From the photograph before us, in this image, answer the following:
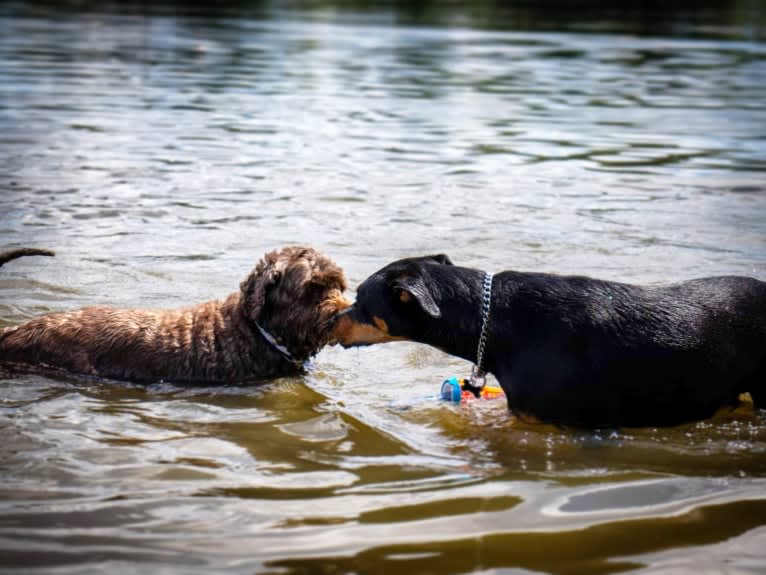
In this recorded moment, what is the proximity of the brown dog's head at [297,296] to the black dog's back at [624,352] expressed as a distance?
140 centimetres

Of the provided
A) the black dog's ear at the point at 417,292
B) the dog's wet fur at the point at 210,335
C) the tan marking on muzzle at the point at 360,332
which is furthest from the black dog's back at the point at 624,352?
the dog's wet fur at the point at 210,335

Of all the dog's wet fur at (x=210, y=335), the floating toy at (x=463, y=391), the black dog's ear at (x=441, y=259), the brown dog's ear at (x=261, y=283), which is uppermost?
the black dog's ear at (x=441, y=259)

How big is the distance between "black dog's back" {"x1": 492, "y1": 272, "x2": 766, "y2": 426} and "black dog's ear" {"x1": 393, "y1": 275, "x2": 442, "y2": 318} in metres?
0.42

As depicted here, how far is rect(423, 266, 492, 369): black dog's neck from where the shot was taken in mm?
7055

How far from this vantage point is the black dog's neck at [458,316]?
705 centimetres

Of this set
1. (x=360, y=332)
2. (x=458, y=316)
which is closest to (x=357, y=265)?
(x=360, y=332)

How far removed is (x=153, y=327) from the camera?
318 inches

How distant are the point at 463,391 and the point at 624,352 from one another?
1.46m

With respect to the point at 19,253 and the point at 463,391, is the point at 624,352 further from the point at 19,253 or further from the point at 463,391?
the point at 19,253

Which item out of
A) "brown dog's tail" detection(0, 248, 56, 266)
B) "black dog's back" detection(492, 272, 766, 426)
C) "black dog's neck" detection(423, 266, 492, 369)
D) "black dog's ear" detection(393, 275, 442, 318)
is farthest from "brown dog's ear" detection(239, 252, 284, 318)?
"black dog's back" detection(492, 272, 766, 426)

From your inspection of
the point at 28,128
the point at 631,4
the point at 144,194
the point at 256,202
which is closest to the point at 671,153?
the point at 256,202

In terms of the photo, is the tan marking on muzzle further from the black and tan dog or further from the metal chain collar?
the metal chain collar

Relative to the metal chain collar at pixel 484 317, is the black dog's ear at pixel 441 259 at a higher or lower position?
higher

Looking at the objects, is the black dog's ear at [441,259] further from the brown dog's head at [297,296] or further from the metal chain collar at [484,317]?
the brown dog's head at [297,296]
